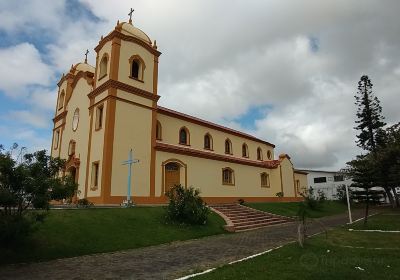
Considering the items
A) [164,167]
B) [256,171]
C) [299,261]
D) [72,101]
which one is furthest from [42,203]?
[256,171]

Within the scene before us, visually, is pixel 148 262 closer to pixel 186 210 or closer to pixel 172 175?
pixel 186 210

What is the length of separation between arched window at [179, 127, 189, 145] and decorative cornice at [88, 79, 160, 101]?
4830 mm

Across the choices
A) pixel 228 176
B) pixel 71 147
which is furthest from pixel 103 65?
pixel 228 176

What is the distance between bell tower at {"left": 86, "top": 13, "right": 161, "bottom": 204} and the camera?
801 inches

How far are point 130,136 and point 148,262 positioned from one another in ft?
42.2

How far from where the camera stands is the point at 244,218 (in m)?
20.4

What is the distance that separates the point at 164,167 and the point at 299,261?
1522 centimetres

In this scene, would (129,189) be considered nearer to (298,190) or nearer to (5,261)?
(5,261)

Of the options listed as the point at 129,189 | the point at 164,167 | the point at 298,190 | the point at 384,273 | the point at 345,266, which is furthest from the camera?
the point at 298,190

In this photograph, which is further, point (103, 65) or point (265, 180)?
point (265, 180)

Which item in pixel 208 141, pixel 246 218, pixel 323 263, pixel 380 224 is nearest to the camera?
pixel 323 263

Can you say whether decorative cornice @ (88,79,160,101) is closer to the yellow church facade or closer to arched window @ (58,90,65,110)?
the yellow church facade

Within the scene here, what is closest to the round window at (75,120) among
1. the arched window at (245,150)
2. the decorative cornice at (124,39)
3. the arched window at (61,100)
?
the arched window at (61,100)

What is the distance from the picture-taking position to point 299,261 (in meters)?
8.89
